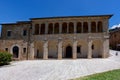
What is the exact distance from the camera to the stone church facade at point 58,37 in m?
33.4

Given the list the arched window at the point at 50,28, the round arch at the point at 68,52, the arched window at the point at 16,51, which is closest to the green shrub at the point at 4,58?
the arched window at the point at 16,51

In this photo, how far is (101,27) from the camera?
34.4m

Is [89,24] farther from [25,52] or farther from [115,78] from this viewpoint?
[115,78]

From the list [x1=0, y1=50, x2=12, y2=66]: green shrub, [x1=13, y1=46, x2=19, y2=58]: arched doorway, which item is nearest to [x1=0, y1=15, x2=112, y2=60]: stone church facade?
[x1=13, y1=46, x2=19, y2=58]: arched doorway

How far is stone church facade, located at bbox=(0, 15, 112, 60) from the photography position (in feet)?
109

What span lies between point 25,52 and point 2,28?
6.86 metres

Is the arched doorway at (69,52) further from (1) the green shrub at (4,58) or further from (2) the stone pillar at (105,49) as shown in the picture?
(1) the green shrub at (4,58)

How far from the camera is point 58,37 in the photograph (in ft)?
113

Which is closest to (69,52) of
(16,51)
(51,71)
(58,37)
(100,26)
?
(58,37)

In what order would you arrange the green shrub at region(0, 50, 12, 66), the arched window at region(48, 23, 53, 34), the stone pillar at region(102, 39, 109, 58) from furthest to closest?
the arched window at region(48, 23, 53, 34), the stone pillar at region(102, 39, 109, 58), the green shrub at region(0, 50, 12, 66)

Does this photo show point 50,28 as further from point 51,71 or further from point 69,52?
point 51,71

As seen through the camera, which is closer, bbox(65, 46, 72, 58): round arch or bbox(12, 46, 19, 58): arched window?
bbox(12, 46, 19, 58): arched window

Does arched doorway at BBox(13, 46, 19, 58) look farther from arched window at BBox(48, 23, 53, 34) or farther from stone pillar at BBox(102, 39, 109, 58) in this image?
stone pillar at BBox(102, 39, 109, 58)

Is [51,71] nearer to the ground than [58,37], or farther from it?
nearer to the ground
